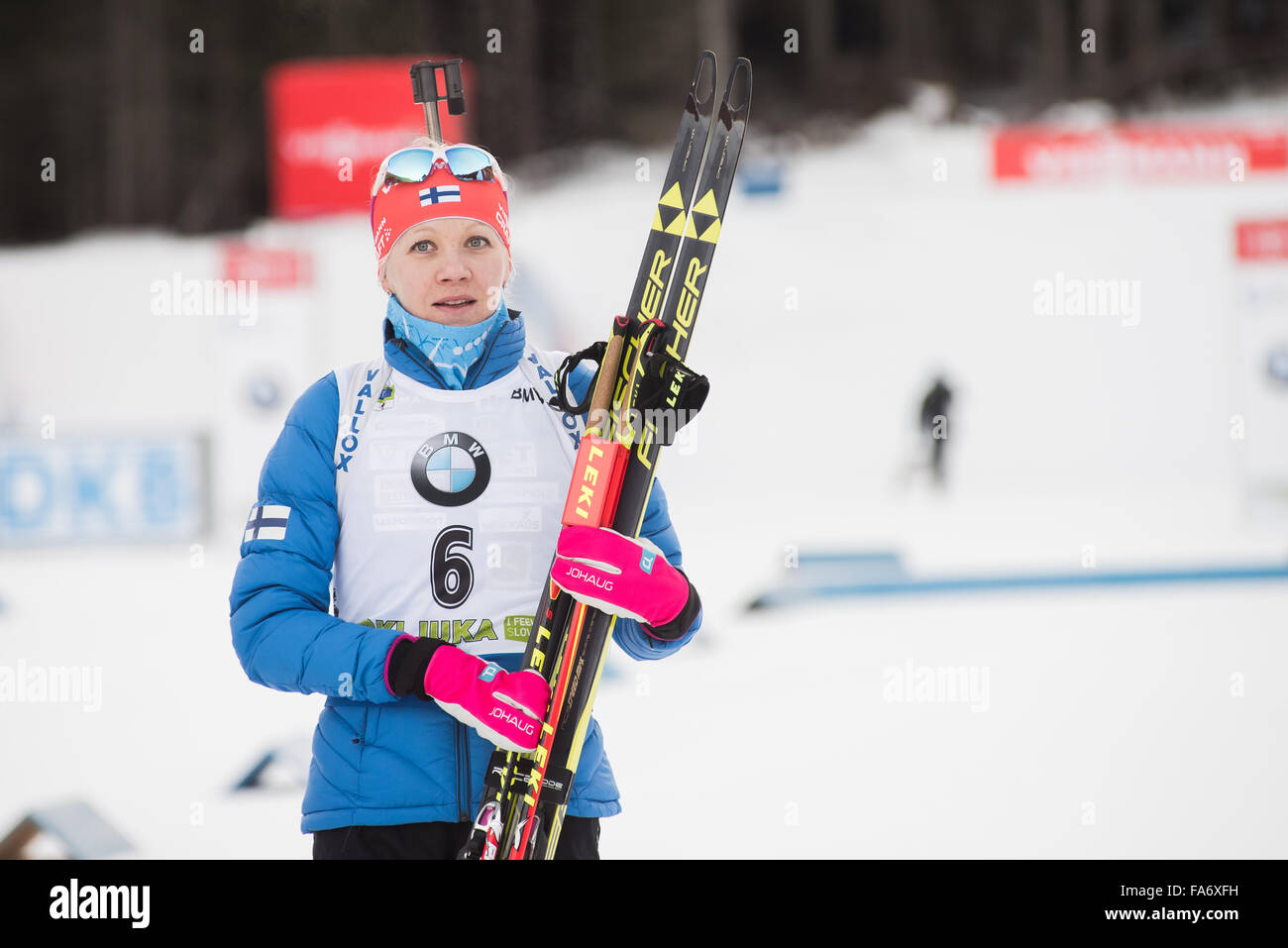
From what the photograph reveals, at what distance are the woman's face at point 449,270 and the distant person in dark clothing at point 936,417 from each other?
1083cm

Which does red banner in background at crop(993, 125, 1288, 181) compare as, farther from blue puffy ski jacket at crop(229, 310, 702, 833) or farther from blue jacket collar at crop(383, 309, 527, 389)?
blue puffy ski jacket at crop(229, 310, 702, 833)

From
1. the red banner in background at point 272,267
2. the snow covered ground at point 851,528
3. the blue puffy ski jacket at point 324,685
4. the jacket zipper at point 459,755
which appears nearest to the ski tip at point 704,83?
the blue puffy ski jacket at point 324,685

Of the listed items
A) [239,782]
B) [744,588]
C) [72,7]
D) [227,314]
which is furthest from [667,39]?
[239,782]

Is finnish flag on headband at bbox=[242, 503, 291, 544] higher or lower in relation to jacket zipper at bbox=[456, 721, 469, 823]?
higher

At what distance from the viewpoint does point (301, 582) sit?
5.30ft

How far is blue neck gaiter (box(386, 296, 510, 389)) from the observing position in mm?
1691

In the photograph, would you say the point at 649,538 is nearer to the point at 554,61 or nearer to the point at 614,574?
the point at 614,574

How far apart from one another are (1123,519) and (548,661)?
9.13 m

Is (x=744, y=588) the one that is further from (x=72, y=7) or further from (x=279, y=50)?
(x=72, y=7)

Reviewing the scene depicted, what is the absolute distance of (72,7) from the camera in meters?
21.7

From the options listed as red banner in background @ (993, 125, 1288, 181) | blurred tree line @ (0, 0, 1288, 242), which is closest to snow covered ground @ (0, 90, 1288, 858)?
red banner in background @ (993, 125, 1288, 181)

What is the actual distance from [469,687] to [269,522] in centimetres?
35

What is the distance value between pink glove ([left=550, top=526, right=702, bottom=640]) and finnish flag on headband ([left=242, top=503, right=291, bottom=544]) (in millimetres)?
366
